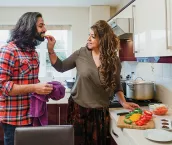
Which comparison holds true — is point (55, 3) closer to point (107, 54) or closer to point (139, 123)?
point (107, 54)

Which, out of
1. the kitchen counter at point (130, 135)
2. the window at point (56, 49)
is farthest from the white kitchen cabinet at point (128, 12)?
the window at point (56, 49)

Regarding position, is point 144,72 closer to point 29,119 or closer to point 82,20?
point 29,119

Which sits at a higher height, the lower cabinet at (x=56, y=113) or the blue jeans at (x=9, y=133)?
the blue jeans at (x=9, y=133)

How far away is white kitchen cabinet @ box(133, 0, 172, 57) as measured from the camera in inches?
61.4

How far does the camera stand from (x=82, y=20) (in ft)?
13.8

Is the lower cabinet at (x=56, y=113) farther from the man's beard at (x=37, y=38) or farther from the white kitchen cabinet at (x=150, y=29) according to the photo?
the man's beard at (x=37, y=38)

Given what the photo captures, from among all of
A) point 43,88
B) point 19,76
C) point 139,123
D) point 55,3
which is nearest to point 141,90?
point 139,123

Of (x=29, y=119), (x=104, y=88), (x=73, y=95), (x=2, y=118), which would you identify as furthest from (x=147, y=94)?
(x=2, y=118)

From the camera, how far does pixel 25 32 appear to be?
132 centimetres

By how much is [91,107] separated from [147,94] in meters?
0.77

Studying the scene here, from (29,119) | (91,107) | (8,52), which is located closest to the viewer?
(8,52)

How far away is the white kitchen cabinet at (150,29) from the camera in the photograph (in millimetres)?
1560

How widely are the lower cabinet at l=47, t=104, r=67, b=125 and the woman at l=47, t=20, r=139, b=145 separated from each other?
129cm

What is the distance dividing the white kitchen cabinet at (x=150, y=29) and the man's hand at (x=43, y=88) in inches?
31.9
